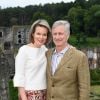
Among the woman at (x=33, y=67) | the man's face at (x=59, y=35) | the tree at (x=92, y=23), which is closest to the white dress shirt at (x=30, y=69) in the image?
the woman at (x=33, y=67)

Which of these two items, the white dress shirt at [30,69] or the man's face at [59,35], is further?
the white dress shirt at [30,69]

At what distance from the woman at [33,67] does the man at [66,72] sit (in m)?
0.09

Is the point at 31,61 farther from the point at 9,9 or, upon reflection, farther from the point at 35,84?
the point at 9,9

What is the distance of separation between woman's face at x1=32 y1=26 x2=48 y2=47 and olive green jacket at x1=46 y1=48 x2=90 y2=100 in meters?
0.22

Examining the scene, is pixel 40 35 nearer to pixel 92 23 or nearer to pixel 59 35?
pixel 59 35

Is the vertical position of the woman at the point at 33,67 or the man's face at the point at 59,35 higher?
the man's face at the point at 59,35

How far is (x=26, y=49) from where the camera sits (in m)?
4.24

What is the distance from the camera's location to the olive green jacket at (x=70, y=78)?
409 centimetres

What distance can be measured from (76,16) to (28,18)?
42.2 ft

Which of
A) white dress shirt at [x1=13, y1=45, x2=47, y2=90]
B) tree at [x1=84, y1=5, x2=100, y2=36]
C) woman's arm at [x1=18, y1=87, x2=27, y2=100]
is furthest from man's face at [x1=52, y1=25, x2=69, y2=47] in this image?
tree at [x1=84, y1=5, x2=100, y2=36]

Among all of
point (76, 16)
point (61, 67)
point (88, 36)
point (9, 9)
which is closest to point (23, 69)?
point (61, 67)

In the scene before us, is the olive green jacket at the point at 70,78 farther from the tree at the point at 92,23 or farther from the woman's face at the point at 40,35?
the tree at the point at 92,23

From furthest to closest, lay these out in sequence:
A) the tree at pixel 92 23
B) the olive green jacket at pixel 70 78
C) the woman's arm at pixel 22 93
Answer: the tree at pixel 92 23 → the woman's arm at pixel 22 93 → the olive green jacket at pixel 70 78

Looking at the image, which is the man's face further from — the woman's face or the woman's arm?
the woman's arm
